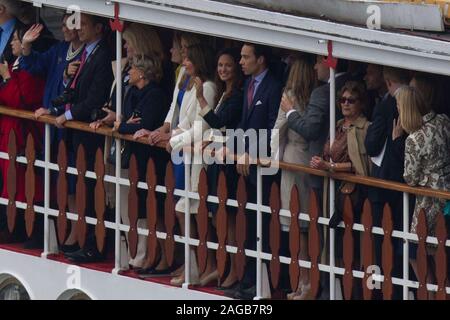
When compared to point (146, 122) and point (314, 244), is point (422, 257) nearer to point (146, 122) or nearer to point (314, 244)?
point (314, 244)

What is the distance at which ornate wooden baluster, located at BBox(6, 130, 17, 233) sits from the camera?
23.0m

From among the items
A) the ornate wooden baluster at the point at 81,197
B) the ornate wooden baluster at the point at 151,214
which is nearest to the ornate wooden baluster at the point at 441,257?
the ornate wooden baluster at the point at 151,214

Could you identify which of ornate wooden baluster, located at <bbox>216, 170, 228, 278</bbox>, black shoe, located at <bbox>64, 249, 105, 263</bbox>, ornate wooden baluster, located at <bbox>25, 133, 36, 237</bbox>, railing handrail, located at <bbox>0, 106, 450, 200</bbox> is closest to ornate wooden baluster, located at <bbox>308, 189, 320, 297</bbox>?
railing handrail, located at <bbox>0, 106, 450, 200</bbox>

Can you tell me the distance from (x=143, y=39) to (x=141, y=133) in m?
0.72

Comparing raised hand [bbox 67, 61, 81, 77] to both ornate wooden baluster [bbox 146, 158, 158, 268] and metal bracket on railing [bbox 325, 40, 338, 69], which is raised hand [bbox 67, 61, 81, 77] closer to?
ornate wooden baluster [bbox 146, 158, 158, 268]

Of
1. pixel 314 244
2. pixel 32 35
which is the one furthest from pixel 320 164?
pixel 32 35

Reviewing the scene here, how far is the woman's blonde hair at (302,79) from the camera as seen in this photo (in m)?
21.0

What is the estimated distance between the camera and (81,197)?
2258 centimetres

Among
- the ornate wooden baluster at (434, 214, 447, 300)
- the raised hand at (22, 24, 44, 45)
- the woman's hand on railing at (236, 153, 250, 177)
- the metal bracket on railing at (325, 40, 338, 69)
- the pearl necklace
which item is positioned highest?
the raised hand at (22, 24, 44, 45)

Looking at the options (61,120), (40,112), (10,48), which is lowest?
(61,120)

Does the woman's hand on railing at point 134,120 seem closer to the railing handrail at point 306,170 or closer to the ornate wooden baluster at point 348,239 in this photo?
the railing handrail at point 306,170

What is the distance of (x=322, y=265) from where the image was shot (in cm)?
2108

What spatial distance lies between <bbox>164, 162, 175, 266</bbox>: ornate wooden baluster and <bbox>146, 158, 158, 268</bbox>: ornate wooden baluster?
111 mm

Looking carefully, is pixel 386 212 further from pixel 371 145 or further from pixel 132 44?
pixel 132 44
